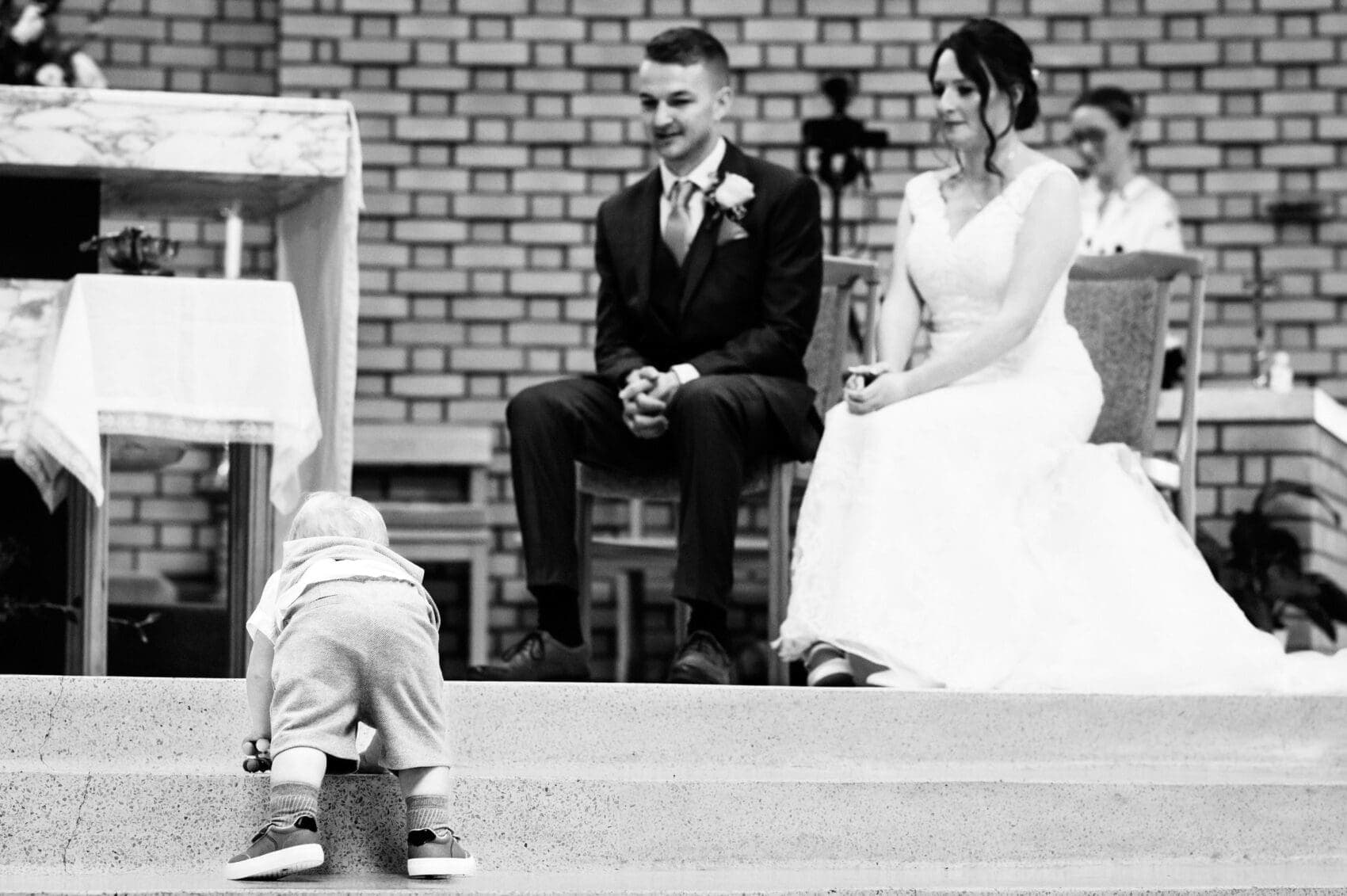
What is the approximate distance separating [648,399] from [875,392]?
1.68ft

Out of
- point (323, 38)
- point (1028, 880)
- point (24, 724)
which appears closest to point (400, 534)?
point (323, 38)

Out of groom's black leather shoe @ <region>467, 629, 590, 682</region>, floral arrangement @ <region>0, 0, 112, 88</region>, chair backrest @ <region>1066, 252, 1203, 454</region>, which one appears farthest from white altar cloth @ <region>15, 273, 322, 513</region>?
chair backrest @ <region>1066, 252, 1203, 454</region>

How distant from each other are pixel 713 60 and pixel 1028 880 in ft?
7.79

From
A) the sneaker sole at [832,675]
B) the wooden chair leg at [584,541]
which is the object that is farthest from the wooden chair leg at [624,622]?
the sneaker sole at [832,675]

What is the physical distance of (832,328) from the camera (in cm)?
577

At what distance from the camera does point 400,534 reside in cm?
726

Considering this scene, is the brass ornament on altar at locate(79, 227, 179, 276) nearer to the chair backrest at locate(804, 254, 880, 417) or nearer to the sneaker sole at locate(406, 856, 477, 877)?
the chair backrest at locate(804, 254, 880, 417)

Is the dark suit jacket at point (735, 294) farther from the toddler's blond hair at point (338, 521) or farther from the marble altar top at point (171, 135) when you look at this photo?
the toddler's blond hair at point (338, 521)

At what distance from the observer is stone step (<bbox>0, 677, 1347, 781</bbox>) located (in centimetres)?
382

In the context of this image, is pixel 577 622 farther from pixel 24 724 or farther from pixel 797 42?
pixel 797 42

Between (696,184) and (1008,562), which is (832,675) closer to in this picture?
(1008,562)

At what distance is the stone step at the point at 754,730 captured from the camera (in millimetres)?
3824

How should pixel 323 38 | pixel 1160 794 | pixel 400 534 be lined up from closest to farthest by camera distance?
1. pixel 1160 794
2. pixel 400 534
3. pixel 323 38

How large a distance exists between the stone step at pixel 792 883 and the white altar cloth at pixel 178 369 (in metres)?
1.45
